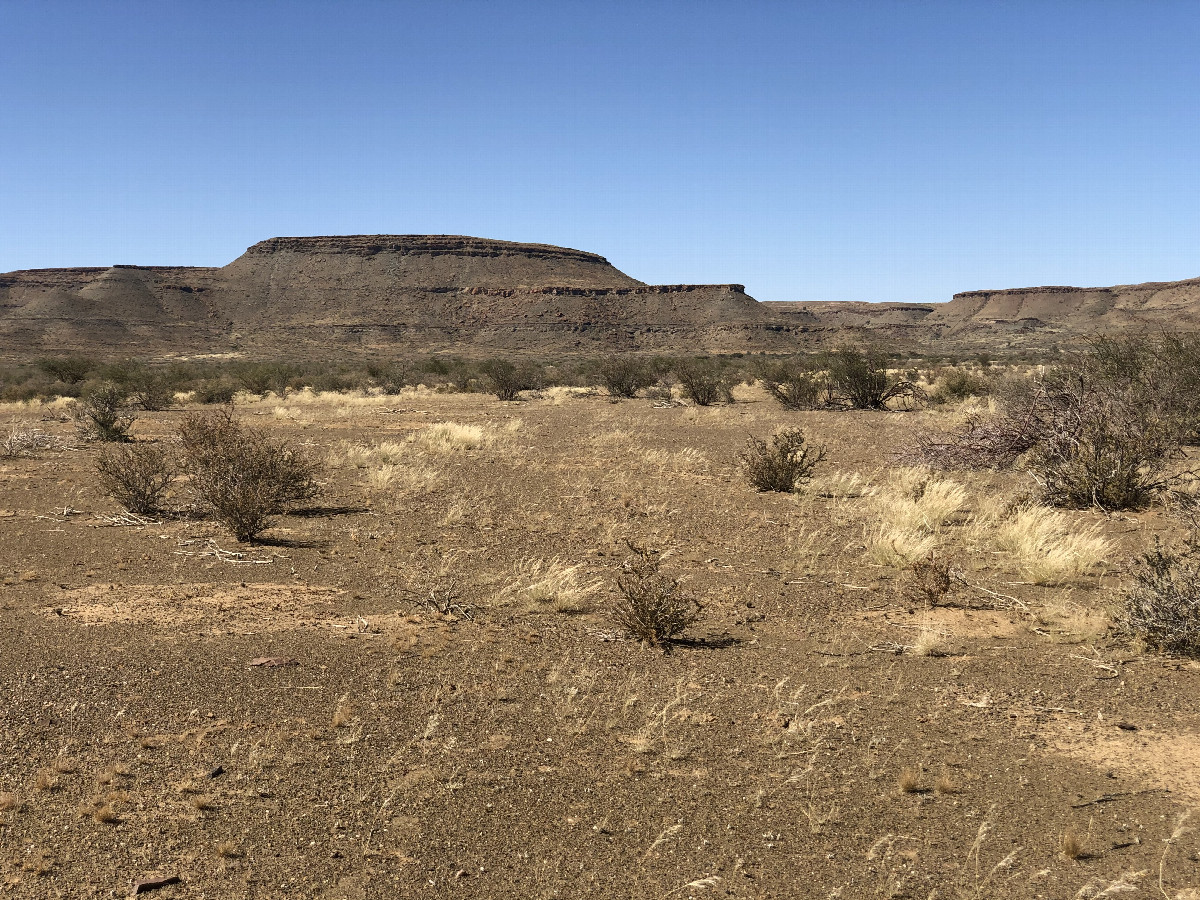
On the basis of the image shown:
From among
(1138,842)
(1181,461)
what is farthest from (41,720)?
(1181,461)

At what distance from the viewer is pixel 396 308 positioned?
11031 centimetres

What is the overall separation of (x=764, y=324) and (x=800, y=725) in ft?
351

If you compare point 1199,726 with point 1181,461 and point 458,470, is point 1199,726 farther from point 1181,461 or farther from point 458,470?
point 458,470

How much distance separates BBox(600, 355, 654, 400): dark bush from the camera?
113 feet

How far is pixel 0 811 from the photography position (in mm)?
4148

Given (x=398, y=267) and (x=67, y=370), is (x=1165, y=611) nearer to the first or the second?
(x=67, y=370)

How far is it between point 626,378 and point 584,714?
29.5 metres

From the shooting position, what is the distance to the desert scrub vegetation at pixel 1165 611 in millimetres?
6137

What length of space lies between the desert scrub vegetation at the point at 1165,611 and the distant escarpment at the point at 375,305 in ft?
289

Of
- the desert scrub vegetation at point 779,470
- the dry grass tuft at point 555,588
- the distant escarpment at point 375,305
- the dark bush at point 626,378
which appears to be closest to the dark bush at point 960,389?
the dark bush at point 626,378

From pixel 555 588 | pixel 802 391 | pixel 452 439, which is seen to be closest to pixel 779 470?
pixel 555 588

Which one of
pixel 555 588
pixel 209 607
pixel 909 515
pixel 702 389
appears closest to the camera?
pixel 209 607

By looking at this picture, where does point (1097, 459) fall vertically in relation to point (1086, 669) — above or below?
above

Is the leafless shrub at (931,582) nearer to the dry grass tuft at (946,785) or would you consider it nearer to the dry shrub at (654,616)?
the dry shrub at (654,616)
